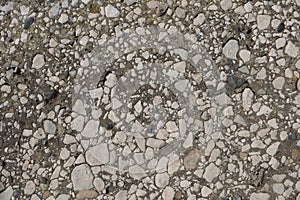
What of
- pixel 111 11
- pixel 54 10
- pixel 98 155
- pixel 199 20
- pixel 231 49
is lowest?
pixel 98 155

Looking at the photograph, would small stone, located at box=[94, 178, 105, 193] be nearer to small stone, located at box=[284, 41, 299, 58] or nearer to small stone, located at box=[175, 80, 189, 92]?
small stone, located at box=[175, 80, 189, 92]

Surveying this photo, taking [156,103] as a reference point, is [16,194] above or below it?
below

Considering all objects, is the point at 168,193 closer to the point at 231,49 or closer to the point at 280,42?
the point at 231,49

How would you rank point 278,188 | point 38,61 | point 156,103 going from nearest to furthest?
point 278,188 < point 156,103 < point 38,61

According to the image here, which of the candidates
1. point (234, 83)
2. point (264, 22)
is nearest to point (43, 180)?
point (234, 83)

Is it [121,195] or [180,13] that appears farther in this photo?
[180,13]

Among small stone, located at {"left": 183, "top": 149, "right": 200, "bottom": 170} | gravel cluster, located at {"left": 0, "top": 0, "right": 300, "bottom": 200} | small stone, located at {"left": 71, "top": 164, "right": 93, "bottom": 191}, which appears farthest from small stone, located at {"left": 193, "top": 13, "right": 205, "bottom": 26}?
small stone, located at {"left": 71, "top": 164, "right": 93, "bottom": 191}

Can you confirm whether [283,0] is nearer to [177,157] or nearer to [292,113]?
[292,113]
